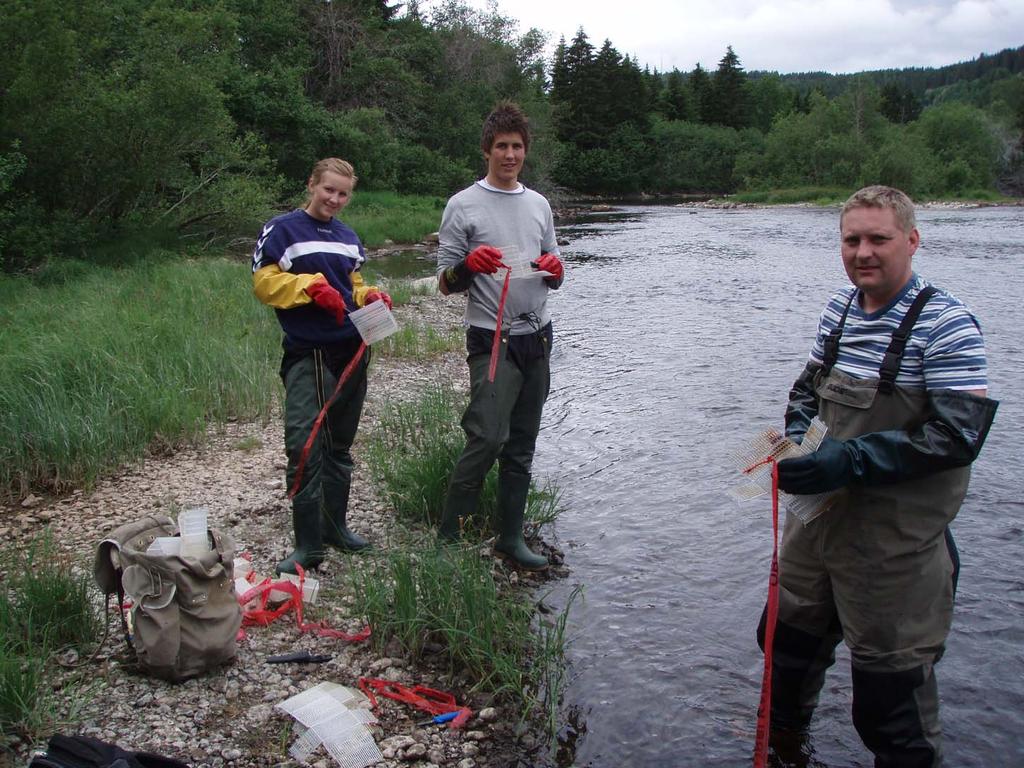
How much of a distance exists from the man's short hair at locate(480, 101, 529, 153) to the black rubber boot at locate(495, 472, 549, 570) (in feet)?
5.69

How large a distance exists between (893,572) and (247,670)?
2.58 meters

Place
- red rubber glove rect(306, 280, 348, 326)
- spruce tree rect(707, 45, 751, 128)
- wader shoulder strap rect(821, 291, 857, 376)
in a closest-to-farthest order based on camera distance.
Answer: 1. wader shoulder strap rect(821, 291, 857, 376)
2. red rubber glove rect(306, 280, 348, 326)
3. spruce tree rect(707, 45, 751, 128)

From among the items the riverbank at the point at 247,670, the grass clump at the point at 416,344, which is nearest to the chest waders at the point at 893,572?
the riverbank at the point at 247,670

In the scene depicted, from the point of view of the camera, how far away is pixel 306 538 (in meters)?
4.54

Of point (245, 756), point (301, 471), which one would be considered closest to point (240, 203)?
point (301, 471)

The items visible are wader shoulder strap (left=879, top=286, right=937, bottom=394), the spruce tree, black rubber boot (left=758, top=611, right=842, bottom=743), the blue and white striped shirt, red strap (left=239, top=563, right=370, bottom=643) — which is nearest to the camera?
the blue and white striped shirt

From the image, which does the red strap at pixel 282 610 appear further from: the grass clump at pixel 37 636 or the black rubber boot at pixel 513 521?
the black rubber boot at pixel 513 521

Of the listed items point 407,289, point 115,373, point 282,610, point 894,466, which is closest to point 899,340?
point 894,466

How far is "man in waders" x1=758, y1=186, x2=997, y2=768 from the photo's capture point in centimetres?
258

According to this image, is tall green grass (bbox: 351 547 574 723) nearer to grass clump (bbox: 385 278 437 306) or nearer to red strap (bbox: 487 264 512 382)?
red strap (bbox: 487 264 512 382)

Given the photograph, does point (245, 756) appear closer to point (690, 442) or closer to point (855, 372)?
point (855, 372)

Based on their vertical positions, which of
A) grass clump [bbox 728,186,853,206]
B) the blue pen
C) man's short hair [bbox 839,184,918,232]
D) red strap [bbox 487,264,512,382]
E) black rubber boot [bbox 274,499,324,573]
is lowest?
the blue pen

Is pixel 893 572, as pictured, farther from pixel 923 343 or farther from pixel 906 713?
pixel 923 343

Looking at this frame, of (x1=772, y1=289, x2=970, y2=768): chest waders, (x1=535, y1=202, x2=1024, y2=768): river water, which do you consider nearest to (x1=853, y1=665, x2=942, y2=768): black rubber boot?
(x1=772, y1=289, x2=970, y2=768): chest waders
